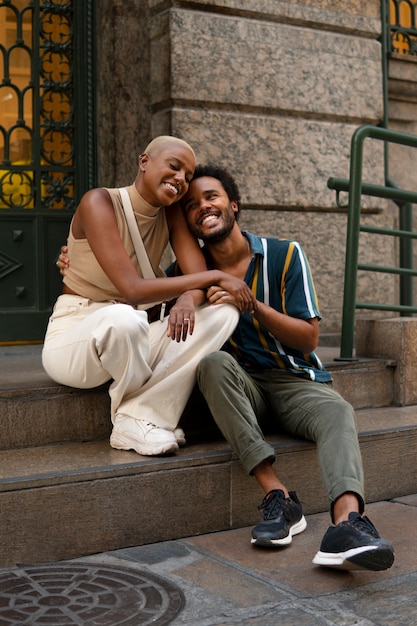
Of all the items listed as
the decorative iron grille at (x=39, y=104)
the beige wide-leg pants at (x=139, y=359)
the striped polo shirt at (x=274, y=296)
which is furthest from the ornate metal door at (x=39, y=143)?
the striped polo shirt at (x=274, y=296)

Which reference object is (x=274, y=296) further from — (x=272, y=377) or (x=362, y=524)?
(x=362, y=524)

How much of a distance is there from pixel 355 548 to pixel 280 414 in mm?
1051

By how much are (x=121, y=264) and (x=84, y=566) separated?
130 cm

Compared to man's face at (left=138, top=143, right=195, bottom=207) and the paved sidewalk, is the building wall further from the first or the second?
the paved sidewalk

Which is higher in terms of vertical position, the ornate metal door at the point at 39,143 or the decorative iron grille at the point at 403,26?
the decorative iron grille at the point at 403,26

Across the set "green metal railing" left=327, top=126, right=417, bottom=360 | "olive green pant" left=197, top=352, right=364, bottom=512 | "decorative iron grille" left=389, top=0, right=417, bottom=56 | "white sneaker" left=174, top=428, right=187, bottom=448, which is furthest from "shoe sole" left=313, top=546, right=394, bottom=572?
"decorative iron grille" left=389, top=0, right=417, bottom=56

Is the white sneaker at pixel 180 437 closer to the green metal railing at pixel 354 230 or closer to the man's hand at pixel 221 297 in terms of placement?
the man's hand at pixel 221 297

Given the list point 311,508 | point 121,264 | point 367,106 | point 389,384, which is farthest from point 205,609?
point 367,106

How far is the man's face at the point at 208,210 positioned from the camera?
160 inches

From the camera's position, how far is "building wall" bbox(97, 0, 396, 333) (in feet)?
19.4

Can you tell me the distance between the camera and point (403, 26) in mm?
7285

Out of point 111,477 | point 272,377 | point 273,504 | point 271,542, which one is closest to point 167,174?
point 272,377

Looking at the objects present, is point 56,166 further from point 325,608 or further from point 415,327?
point 325,608

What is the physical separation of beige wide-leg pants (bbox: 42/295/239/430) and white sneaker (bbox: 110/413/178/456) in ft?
0.12
